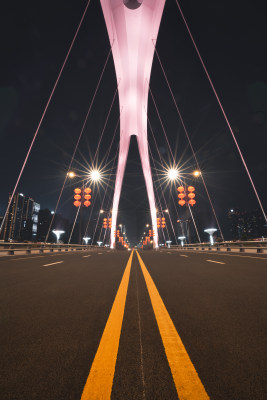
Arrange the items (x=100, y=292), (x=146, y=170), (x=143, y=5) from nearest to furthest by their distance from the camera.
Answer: (x=100, y=292)
(x=143, y=5)
(x=146, y=170)

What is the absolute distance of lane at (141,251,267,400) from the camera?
5.03ft

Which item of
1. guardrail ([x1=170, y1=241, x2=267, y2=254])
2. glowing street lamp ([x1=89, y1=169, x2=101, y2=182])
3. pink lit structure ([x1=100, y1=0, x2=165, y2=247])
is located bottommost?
guardrail ([x1=170, y1=241, x2=267, y2=254])

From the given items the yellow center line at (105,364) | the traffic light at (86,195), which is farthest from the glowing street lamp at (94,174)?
the yellow center line at (105,364)

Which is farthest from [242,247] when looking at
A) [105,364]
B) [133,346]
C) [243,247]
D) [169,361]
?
[105,364]

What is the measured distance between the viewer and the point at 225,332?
8.02 ft

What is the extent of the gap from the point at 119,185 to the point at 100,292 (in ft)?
182

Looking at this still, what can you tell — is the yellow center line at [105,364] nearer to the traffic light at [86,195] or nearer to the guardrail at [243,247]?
the guardrail at [243,247]

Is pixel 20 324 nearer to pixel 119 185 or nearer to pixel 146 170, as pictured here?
pixel 146 170

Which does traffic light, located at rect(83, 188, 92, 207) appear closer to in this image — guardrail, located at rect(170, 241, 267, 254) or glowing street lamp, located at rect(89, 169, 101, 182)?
glowing street lamp, located at rect(89, 169, 101, 182)

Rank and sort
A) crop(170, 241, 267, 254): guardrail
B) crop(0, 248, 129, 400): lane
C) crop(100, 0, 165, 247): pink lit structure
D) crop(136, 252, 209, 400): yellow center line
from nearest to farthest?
crop(136, 252, 209, 400): yellow center line → crop(0, 248, 129, 400): lane → crop(170, 241, 267, 254): guardrail → crop(100, 0, 165, 247): pink lit structure

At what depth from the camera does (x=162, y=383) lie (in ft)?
4.99

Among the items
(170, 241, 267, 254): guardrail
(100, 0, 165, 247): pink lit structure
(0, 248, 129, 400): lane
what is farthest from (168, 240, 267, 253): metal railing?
(100, 0, 165, 247): pink lit structure

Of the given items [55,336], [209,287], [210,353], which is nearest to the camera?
[210,353]

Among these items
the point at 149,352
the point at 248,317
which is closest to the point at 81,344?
the point at 149,352
